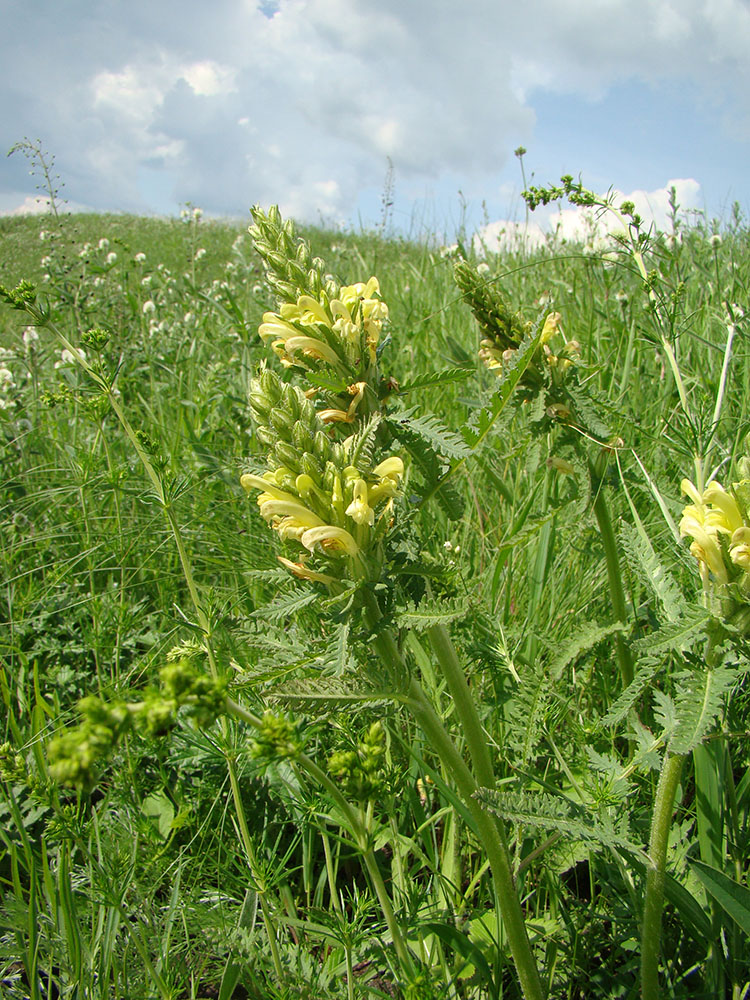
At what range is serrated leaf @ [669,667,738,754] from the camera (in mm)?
928

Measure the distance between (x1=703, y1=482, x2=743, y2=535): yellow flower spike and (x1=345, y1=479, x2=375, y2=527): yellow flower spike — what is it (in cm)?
58

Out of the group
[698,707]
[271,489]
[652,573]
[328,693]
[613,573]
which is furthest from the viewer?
[613,573]

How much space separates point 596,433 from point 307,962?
1370 mm

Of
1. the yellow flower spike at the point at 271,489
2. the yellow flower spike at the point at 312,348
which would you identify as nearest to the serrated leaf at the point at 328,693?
the yellow flower spike at the point at 271,489

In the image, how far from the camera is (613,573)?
1.72m

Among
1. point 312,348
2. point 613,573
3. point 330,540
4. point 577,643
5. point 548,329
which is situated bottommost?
point 577,643

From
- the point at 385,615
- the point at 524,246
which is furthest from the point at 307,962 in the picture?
the point at 524,246

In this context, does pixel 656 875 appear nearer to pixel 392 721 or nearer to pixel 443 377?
pixel 392 721

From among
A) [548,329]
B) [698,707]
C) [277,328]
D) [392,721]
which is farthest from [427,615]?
[548,329]

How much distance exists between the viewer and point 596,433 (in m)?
1.62

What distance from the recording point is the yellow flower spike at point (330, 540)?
109cm

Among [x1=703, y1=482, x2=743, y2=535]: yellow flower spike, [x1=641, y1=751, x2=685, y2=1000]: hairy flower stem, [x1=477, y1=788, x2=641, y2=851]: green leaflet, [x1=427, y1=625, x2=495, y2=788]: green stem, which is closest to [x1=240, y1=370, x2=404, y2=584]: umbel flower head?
[x1=427, y1=625, x2=495, y2=788]: green stem

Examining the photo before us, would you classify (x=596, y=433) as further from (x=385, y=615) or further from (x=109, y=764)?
(x=109, y=764)

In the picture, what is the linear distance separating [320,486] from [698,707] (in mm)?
722
